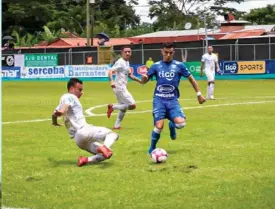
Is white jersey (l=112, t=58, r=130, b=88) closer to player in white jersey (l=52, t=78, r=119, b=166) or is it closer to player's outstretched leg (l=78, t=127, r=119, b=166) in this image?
player in white jersey (l=52, t=78, r=119, b=166)

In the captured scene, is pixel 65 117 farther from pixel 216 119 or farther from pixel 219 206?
pixel 216 119

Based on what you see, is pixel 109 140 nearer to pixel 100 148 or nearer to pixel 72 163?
pixel 100 148

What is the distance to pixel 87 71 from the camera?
48250 mm

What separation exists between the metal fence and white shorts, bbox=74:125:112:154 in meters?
35.5

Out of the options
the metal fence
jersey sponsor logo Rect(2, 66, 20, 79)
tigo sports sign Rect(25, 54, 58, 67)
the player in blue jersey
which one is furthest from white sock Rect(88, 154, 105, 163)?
jersey sponsor logo Rect(2, 66, 20, 79)

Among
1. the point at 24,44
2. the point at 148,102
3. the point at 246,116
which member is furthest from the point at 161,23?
the point at 246,116

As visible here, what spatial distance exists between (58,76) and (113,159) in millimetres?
40425

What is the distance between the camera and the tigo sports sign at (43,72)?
4959cm

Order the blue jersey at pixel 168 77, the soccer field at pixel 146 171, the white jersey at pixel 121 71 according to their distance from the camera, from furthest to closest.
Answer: the white jersey at pixel 121 71, the blue jersey at pixel 168 77, the soccer field at pixel 146 171

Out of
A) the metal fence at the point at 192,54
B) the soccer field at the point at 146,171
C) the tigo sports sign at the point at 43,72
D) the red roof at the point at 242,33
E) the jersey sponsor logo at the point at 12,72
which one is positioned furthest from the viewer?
the red roof at the point at 242,33

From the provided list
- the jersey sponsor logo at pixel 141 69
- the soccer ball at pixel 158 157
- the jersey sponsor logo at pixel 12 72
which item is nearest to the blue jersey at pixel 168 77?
the soccer ball at pixel 158 157

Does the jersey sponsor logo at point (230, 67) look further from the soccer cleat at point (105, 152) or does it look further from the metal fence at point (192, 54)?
the soccer cleat at point (105, 152)

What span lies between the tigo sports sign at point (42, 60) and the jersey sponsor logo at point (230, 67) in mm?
14033

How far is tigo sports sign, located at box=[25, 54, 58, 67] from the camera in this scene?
50781mm
